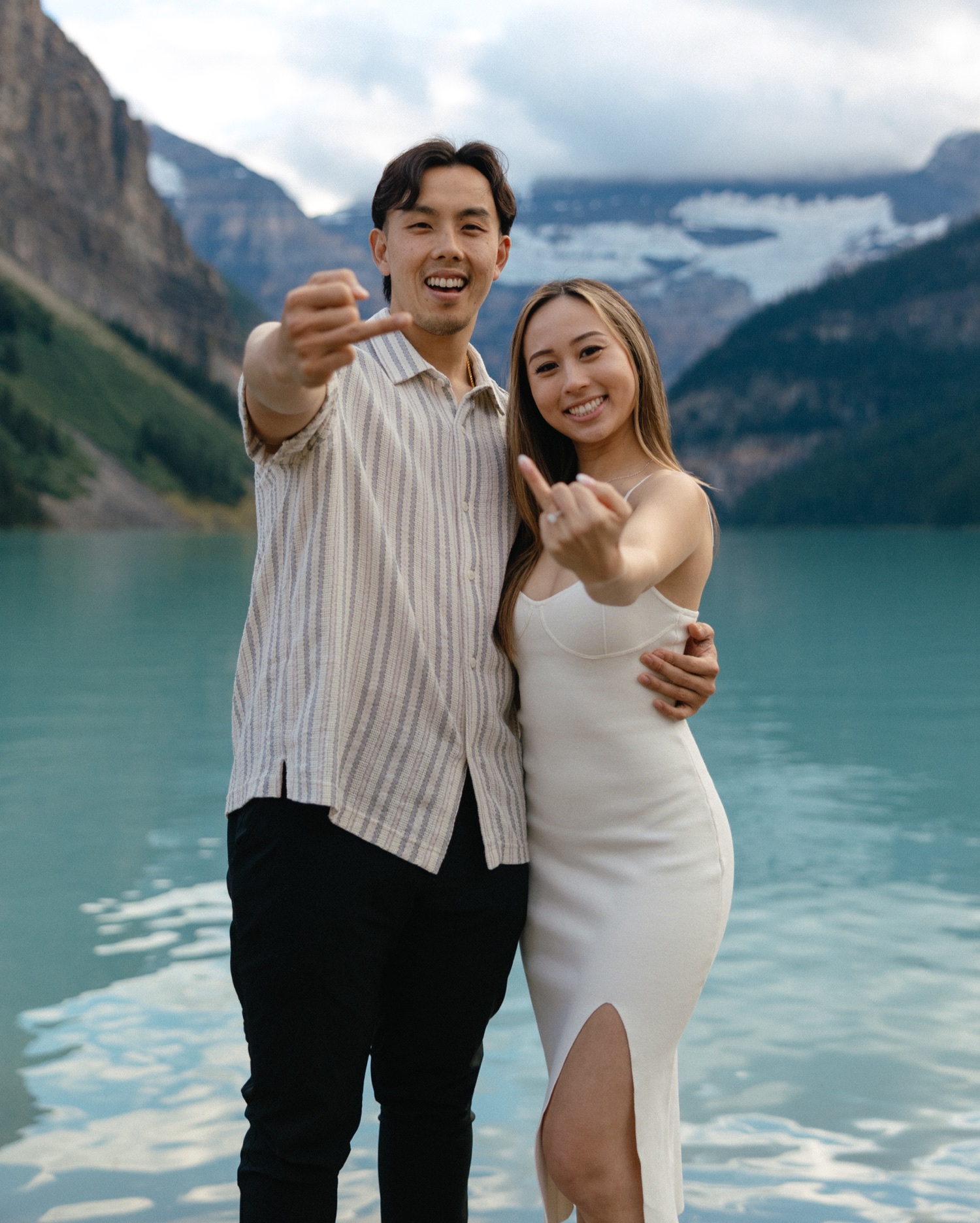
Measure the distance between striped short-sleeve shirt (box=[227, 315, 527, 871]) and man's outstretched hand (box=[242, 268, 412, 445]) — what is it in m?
0.11

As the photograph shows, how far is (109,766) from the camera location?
458 inches

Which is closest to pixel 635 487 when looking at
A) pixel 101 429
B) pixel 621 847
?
pixel 621 847

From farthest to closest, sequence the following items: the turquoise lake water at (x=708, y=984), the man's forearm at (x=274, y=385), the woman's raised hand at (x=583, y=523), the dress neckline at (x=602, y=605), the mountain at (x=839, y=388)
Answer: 1. the mountain at (x=839, y=388)
2. the turquoise lake water at (x=708, y=984)
3. the dress neckline at (x=602, y=605)
4. the man's forearm at (x=274, y=385)
5. the woman's raised hand at (x=583, y=523)

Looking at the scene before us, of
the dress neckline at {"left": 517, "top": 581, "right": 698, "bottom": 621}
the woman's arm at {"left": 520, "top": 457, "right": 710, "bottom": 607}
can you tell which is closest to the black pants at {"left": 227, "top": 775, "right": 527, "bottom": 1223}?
the dress neckline at {"left": 517, "top": 581, "right": 698, "bottom": 621}

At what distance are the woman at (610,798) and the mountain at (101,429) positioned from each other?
9739cm

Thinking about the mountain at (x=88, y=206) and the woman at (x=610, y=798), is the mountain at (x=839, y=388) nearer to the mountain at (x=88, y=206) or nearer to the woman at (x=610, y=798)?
the mountain at (x=88, y=206)

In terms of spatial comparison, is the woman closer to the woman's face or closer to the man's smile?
the woman's face

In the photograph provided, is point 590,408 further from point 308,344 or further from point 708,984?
point 708,984

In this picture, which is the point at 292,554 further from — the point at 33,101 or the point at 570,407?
the point at 33,101

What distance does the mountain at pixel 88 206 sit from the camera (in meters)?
→ 135

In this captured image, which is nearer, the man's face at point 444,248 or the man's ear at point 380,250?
the man's face at point 444,248

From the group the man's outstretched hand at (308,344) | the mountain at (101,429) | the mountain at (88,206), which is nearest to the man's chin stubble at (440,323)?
the man's outstretched hand at (308,344)

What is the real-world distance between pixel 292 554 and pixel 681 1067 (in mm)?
3178

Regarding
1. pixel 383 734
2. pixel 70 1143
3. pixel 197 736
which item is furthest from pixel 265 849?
pixel 197 736
